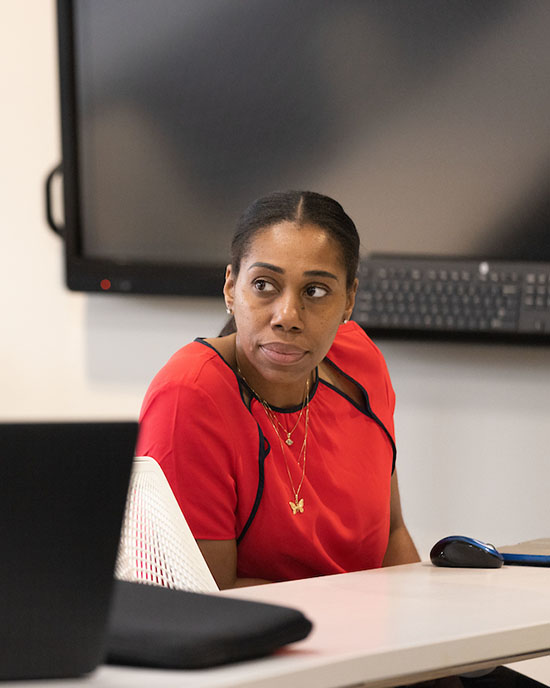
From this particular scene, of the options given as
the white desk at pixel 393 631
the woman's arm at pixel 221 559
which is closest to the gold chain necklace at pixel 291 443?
the woman's arm at pixel 221 559

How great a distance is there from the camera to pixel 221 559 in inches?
→ 60.8

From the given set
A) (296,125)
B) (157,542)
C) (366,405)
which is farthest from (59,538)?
(296,125)

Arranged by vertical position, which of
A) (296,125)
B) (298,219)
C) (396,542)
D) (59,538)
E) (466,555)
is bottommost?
(396,542)

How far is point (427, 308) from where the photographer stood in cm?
231

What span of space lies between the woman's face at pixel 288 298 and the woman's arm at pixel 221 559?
0.28 m

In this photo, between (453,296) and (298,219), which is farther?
(453,296)

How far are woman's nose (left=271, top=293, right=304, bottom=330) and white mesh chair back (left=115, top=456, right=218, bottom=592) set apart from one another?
0.34 meters

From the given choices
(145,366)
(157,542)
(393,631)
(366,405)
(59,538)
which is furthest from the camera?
(145,366)

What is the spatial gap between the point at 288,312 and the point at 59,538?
35.5 inches

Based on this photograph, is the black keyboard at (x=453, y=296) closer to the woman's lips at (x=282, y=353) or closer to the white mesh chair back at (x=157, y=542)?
the woman's lips at (x=282, y=353)

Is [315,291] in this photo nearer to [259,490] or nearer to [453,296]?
[259,490]

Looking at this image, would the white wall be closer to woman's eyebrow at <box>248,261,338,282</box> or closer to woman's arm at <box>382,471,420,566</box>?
woman's arm at <box>382,471,420,566</box>

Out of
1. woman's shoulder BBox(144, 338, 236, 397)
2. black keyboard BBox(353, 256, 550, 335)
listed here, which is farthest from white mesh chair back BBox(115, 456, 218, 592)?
black keyboard BBox(353, 256, 550, 335)

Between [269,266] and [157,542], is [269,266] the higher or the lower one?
the higher one
